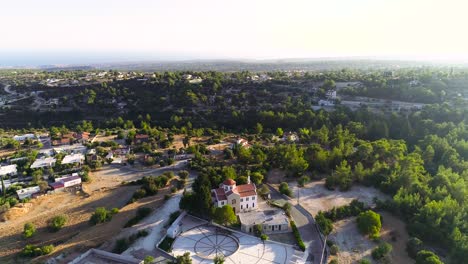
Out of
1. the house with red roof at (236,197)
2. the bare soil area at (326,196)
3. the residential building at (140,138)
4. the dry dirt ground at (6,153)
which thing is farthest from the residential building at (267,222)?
the dry dirt ground at (6,153)

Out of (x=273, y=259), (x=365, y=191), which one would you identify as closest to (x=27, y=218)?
(x=273, y=259)

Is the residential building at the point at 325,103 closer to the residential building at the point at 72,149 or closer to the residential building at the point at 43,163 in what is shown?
the residential building at the point at 72,149

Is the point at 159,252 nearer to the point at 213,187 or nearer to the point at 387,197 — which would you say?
the point at 213,187

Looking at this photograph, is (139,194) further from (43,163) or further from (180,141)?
(180,141)

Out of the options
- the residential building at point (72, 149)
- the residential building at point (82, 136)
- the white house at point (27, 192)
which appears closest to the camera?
the white house at point (27, 192)

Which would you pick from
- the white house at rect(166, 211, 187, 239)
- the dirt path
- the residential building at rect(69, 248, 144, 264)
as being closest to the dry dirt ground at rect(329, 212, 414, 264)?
the white house at rect(166, 211, 187, 239)

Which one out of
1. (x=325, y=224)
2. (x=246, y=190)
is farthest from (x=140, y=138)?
(x=325, y=224)
